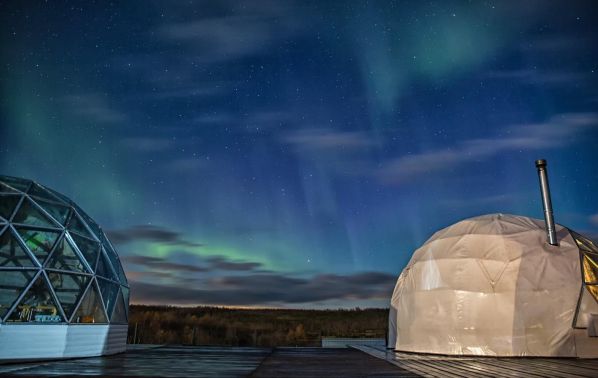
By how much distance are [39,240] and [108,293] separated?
11.1 feet

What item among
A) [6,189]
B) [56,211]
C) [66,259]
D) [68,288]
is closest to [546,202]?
[68,288]

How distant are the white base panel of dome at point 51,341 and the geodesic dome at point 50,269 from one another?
31 millimetres

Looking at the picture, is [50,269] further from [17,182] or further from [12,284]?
[17,182]

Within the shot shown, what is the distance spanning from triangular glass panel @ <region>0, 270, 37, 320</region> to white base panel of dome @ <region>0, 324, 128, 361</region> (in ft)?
3.21

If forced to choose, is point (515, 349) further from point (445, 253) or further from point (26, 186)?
point (26, 186)

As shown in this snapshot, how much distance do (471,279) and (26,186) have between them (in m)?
17.6

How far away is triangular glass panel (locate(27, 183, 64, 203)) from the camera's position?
17.6 m

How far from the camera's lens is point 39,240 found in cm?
1625

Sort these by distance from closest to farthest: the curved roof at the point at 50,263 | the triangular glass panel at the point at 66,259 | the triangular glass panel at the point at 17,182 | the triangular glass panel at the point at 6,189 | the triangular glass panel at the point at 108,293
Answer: the curved roof at the point at 50,263 → the triangular glass panel at the point at 66,259 → the triangular glass panel at the point at 6,189 → the triangular glass panel at the point at 17,182 → the triangular glass panel at the point at 108,293

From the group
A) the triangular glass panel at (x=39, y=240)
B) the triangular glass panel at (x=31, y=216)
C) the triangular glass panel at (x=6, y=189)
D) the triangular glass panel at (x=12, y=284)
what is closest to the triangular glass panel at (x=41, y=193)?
the triangular glass panel at (x=6, y=189)

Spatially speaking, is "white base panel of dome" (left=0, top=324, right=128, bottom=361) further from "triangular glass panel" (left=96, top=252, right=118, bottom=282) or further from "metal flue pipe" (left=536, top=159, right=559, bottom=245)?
"metal flue pipe" (left=536, top=159, right=559, bottom=245)

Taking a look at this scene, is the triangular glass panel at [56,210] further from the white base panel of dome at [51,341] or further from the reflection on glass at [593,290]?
the reflection on glass at [593,290]

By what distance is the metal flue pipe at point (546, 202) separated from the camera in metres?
19.0

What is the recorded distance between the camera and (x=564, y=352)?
16.7 m
